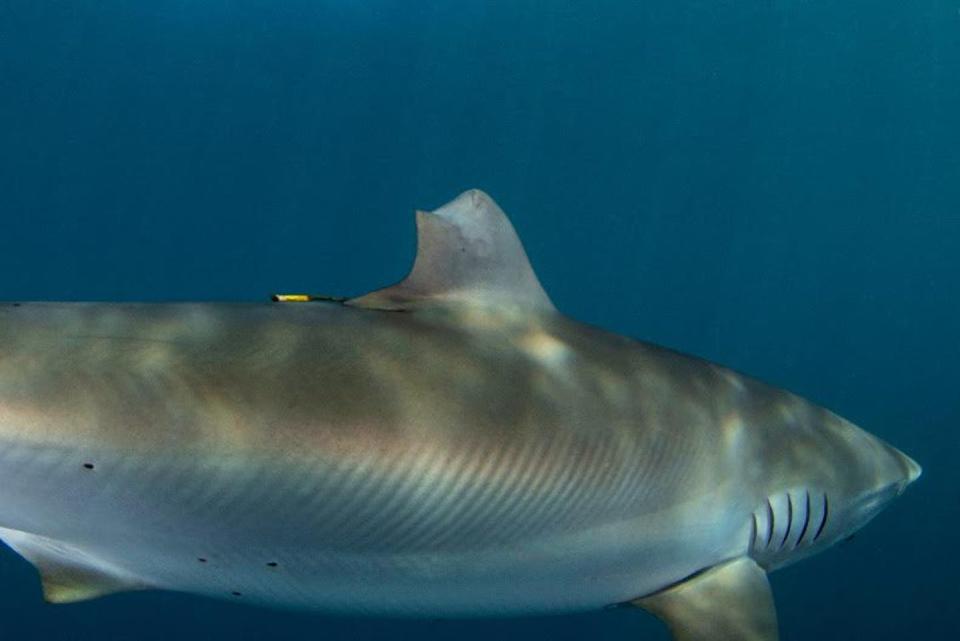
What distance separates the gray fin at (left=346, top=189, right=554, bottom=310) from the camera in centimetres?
357

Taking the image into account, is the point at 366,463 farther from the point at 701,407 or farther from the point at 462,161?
the point at 462,161

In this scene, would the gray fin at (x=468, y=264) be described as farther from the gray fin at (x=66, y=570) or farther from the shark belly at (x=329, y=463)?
the gray fin at (x=66, y=570)

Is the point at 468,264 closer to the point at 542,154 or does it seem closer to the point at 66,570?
the point at 66,570

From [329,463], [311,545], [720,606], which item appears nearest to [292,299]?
[329,463]

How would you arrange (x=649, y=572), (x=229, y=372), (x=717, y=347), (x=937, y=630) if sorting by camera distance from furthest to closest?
(x=717, y=347)
(x=937, y=630)
(x=649, y=572)
(x=229, y=372)

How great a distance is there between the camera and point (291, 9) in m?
37.3

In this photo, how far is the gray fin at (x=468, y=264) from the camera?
11.7 ft

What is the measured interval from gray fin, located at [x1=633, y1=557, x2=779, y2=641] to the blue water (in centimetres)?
2516

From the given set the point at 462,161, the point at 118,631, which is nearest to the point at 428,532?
the point at 118,631

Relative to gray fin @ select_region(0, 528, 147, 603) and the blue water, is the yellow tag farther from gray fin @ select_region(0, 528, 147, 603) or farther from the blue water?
the blue water

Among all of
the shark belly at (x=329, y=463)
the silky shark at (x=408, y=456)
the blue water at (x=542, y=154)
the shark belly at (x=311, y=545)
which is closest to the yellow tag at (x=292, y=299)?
the silky shark at (x=408, y=456)

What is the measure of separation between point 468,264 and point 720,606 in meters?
1.65

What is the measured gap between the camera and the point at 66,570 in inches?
120

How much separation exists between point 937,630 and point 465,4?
2660 centimetres
